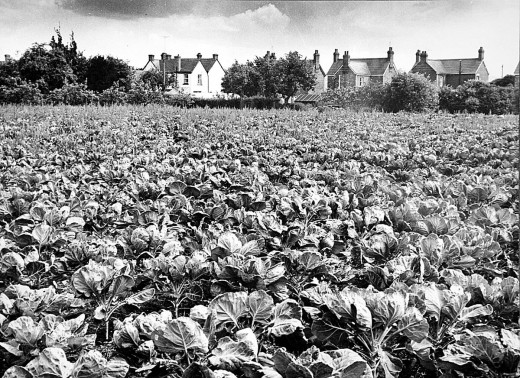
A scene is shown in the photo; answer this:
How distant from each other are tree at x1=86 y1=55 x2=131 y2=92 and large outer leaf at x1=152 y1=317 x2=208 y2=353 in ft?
31.6

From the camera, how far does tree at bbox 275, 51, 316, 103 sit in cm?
2450

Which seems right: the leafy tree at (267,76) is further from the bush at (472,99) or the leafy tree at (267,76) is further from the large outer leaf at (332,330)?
the large outer leaf at (332,330)

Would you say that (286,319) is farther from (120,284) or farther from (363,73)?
(363,73)

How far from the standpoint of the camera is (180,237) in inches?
79.7

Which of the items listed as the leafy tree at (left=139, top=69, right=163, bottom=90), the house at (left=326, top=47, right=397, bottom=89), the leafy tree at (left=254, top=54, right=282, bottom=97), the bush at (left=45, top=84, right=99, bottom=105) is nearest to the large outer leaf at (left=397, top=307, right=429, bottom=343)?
the bush at (left=45, top=84, right=99, bottom=105)

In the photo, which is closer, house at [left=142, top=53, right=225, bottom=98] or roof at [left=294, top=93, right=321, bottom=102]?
house at [left=142, top=53, right=225, bottom=98]

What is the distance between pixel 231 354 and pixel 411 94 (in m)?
23.6

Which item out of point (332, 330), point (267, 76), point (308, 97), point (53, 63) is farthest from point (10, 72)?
point (267, 76)

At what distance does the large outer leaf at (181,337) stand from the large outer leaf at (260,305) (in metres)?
0.17

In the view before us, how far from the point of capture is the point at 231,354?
0.98 m

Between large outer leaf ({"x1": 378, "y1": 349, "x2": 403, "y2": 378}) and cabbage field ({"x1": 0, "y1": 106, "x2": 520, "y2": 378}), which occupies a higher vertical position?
cabbage field ({"x1": 0, "y1": 106, "x2": 520, "y2": 378})

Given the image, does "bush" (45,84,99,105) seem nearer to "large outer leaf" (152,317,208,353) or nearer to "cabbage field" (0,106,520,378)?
"cabbage field" (0,106,520,378)

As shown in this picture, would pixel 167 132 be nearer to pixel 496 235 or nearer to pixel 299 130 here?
pixel 299 130

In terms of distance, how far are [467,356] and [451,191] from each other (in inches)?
70.7
